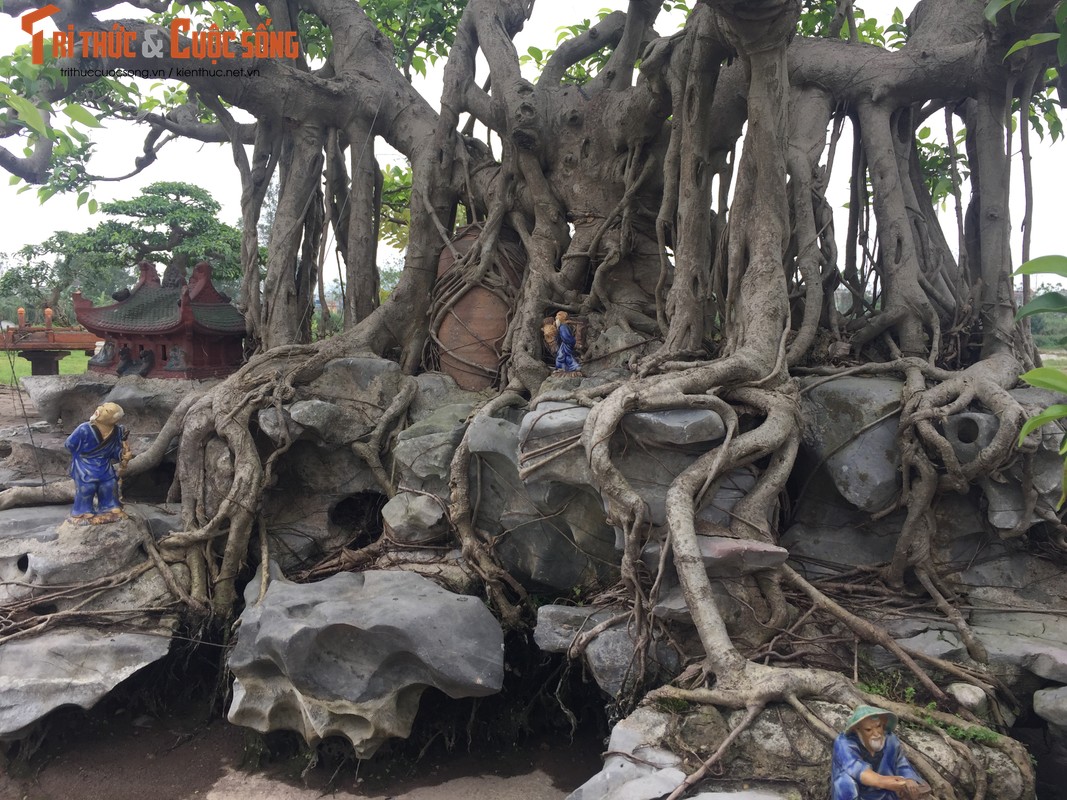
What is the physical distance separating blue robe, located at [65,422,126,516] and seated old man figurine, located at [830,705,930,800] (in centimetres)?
482

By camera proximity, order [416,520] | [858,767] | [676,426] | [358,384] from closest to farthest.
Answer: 1. [858,767]
2. [676,426]
3. [416,520]
4. [358,384]

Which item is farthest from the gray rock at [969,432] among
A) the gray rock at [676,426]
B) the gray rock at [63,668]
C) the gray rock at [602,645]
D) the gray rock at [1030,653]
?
the gray rock at [63,668]

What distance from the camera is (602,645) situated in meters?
4.10

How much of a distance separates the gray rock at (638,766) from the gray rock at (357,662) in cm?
114

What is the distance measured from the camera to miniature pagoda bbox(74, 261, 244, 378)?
768 cm

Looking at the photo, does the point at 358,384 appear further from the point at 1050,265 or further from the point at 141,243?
the point at 141,243

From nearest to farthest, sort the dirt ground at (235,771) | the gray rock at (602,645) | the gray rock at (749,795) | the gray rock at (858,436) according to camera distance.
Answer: the gray rock at (749,795) → the gray rock at (602,645) → the dirt ground at (235,771) → the gray rock at (858,436)

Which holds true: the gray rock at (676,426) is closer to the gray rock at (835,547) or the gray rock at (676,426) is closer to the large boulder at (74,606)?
the gray rock at (835,547)

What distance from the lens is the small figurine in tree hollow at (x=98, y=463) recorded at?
5.08 metres

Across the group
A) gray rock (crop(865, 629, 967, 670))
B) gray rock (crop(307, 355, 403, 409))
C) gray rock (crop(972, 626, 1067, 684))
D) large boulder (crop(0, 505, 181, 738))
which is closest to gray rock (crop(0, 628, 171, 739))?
large boulder (crop(0, 505, 181, 738))

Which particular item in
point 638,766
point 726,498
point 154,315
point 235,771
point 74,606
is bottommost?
point 235,771

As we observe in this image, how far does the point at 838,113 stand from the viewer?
20.5ft

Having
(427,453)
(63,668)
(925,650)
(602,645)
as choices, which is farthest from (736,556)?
(63,668)

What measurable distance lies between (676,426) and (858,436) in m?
1.39
